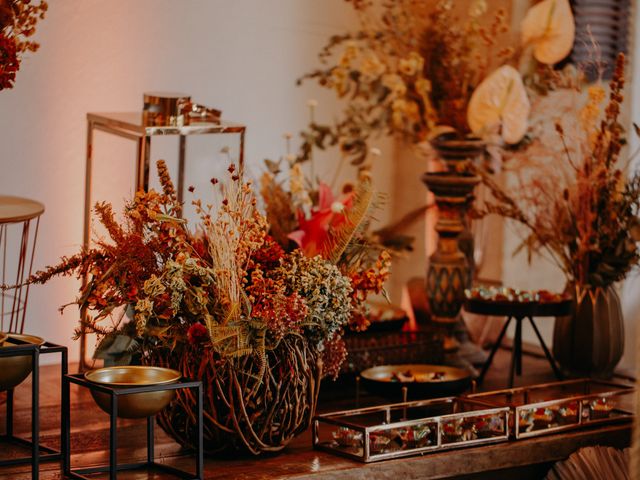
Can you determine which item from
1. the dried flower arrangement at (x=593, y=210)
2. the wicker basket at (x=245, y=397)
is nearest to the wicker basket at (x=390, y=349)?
the dried flower arrangement at (x=593, y=210)

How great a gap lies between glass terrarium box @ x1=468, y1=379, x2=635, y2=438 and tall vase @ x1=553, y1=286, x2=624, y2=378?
0.16m

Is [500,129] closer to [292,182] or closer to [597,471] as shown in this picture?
[292,182]

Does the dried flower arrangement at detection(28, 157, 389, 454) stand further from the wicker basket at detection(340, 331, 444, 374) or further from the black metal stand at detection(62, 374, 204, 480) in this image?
the wicker basket at detection(340, 331, 444, 374)

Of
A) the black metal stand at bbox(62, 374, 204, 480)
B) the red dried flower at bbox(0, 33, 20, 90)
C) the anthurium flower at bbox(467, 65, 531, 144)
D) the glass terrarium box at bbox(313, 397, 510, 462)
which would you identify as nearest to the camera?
the black metal stand at bbox(62, 374, 204, 480)

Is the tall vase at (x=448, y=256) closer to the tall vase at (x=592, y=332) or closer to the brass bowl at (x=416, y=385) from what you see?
the tall vase at (x=592, y=332)

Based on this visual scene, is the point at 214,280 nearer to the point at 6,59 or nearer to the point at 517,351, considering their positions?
the point at 6,59

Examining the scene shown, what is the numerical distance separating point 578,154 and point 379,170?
1.00 meters

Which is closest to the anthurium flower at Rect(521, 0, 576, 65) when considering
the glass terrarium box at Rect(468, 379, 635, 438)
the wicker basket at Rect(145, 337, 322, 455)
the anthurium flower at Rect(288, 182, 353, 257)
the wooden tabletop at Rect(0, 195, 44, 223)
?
the anthurium flower at Rect(288, 182, 353, 257)

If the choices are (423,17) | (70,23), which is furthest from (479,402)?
(70,23)

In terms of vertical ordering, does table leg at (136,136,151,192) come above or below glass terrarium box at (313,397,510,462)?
above

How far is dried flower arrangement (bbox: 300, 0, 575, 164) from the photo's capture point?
4.15 meters

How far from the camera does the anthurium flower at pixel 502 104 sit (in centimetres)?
409

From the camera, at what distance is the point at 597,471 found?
3.37 m

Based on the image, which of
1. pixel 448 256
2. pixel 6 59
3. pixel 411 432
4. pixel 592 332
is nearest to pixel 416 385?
pixel 411 432
